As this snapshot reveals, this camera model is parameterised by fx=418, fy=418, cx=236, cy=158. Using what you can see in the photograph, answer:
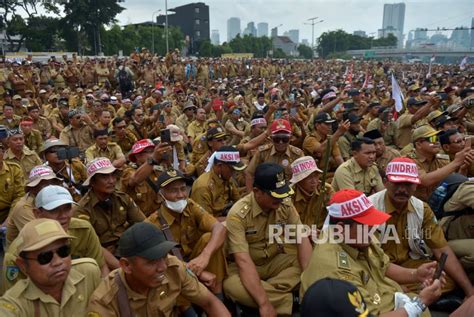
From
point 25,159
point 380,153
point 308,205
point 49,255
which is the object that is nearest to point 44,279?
point 49,255

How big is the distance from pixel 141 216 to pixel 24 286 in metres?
1.93

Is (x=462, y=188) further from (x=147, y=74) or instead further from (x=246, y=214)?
(x=147, y=74)

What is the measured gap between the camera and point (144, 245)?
2.64 m

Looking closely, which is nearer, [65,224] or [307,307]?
[307,307]

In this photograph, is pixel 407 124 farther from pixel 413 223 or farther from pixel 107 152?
pixel 107 152

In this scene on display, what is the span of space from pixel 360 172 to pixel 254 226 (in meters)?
2.01

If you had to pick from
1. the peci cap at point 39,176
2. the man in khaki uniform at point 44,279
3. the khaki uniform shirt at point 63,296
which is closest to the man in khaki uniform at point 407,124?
the peci cap at point 39,176

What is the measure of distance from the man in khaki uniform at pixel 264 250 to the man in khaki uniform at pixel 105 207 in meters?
1.23

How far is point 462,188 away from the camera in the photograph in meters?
4.02

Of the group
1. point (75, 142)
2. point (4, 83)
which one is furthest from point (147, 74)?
point (75, 142)

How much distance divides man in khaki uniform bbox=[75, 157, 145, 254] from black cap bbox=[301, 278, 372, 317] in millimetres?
2899

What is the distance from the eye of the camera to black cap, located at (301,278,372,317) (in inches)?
73.1

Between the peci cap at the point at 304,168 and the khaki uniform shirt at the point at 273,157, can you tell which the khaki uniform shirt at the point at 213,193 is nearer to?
the khaki uniform shirt at the point at 273,157

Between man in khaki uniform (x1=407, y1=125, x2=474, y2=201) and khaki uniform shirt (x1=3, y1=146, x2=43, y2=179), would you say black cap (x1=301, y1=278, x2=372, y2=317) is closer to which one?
man in khaki uniform (x1=407, y1=125, x2=474, y2=201)
